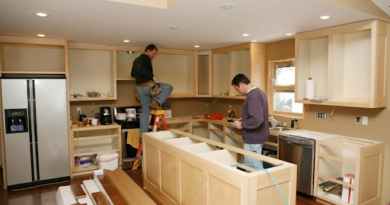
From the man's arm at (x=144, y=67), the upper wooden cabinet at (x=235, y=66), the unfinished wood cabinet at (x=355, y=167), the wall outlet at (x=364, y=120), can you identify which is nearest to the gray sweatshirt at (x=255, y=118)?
the unfinished wood cabinet at (x=355, y=167)

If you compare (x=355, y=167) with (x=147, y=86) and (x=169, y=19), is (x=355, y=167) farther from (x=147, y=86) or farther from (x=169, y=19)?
(x=147, y=86)

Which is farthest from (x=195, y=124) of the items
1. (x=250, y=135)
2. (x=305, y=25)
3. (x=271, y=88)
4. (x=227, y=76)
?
(x=305, y=25)

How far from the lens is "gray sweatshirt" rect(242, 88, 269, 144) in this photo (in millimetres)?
3100

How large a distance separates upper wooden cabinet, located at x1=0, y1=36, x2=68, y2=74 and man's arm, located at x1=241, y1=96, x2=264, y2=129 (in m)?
3.06

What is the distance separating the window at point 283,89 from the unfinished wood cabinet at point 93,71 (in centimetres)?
292

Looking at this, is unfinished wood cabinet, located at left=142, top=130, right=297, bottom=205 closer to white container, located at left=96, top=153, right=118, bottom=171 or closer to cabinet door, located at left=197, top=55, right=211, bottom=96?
white container, located at left=96, top=153, right=118, bottom=171

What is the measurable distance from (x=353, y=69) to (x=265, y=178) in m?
2.42

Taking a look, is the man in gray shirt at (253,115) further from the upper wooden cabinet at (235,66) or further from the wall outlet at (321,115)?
the upper wooden cabinet at (235,66)

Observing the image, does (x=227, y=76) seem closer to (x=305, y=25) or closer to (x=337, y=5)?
(x=305, y=25)

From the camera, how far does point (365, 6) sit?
9.48 ft

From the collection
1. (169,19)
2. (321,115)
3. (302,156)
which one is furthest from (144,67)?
(321,115)

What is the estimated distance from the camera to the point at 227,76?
5895 millimetres

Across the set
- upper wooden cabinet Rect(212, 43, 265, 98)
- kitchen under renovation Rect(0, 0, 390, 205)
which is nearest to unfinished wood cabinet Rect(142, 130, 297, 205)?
kitchen under renovation Rect(0, 0, 390, 205)

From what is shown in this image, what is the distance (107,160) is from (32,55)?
220 cm
